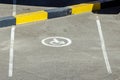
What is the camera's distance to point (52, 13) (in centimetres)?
1110

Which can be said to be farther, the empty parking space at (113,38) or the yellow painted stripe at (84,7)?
the yellow painted stripe at (84,7)

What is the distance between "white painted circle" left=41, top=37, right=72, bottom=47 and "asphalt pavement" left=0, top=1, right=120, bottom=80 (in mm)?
123

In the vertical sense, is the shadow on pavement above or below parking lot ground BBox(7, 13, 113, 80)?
above

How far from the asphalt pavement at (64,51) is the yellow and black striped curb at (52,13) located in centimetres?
18

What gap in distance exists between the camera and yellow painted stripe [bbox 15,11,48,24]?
10430mm

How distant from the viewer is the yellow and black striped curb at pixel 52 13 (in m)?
10.2

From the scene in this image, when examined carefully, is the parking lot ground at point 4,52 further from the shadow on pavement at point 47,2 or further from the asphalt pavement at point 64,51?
the shadow on pavement at point 47,2

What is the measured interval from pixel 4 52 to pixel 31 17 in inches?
95.8

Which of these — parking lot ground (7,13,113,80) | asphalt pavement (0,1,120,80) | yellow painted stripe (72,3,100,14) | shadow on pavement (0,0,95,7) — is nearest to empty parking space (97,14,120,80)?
asphalt pavement (0,1,120,80)

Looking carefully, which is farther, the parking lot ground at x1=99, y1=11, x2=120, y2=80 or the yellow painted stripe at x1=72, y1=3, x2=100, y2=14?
the yellow painted stripe at x1=72, y1=3, x2=100, y2=14

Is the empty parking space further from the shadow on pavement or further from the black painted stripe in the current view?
the shadow on pavement

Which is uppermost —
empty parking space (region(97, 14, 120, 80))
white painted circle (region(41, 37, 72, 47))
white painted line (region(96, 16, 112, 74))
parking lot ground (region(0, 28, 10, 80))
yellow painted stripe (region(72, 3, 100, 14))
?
yellow painted stripe (region(72, 3, 100, 14))

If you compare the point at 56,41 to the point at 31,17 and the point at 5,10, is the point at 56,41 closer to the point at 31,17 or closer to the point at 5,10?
the point at 31,17

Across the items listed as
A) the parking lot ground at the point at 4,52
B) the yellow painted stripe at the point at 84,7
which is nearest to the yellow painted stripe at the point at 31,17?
the parking lot ground at the point at 4,52
